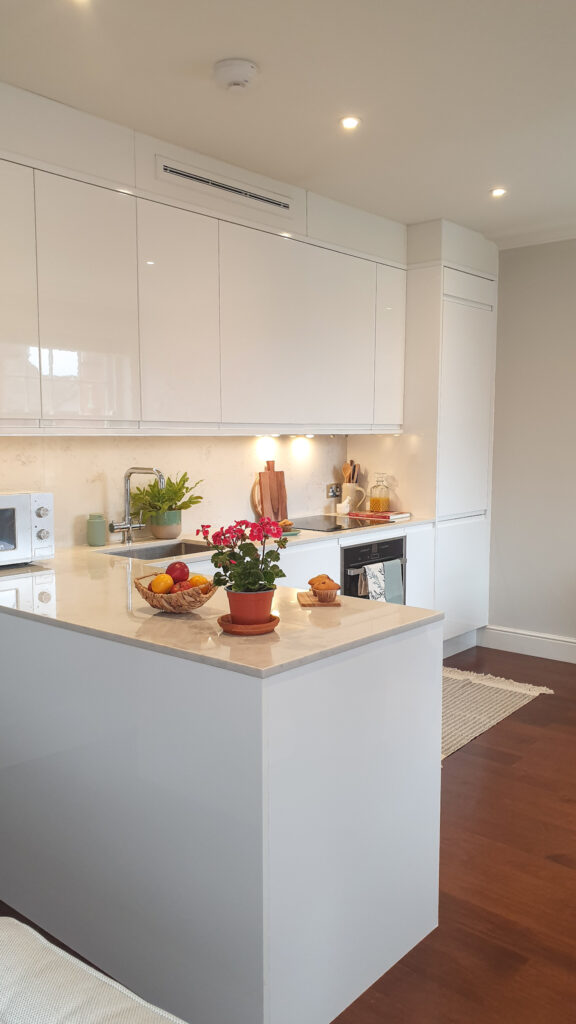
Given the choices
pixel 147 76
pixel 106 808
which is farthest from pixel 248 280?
pixel 106 808

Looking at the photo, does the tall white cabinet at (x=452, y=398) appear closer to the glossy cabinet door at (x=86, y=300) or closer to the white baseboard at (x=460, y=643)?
the white baseboard at (x=460, y=643)

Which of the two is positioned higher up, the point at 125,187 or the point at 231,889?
the point at 125,187

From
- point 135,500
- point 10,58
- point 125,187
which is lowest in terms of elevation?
point 135,500

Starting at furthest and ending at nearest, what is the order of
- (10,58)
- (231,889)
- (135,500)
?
(135,500) → (10,58) → (231,889)

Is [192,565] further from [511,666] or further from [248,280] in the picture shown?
[511,666]

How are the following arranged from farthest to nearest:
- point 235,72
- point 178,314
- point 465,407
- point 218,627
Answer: point 465,407 < point 178,314 < point 235,72 < point 218,627

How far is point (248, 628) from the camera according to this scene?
6.16ft

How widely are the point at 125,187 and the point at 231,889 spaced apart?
2.60m

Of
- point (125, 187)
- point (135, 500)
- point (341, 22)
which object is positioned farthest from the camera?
point (135, 500)

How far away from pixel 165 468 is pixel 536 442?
241cm

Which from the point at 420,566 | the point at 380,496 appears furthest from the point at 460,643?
the point at 380,496

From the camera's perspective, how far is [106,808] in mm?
2016

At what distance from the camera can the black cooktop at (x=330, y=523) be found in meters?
4.24

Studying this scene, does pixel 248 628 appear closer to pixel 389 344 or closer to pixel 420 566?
pixel 420 566
